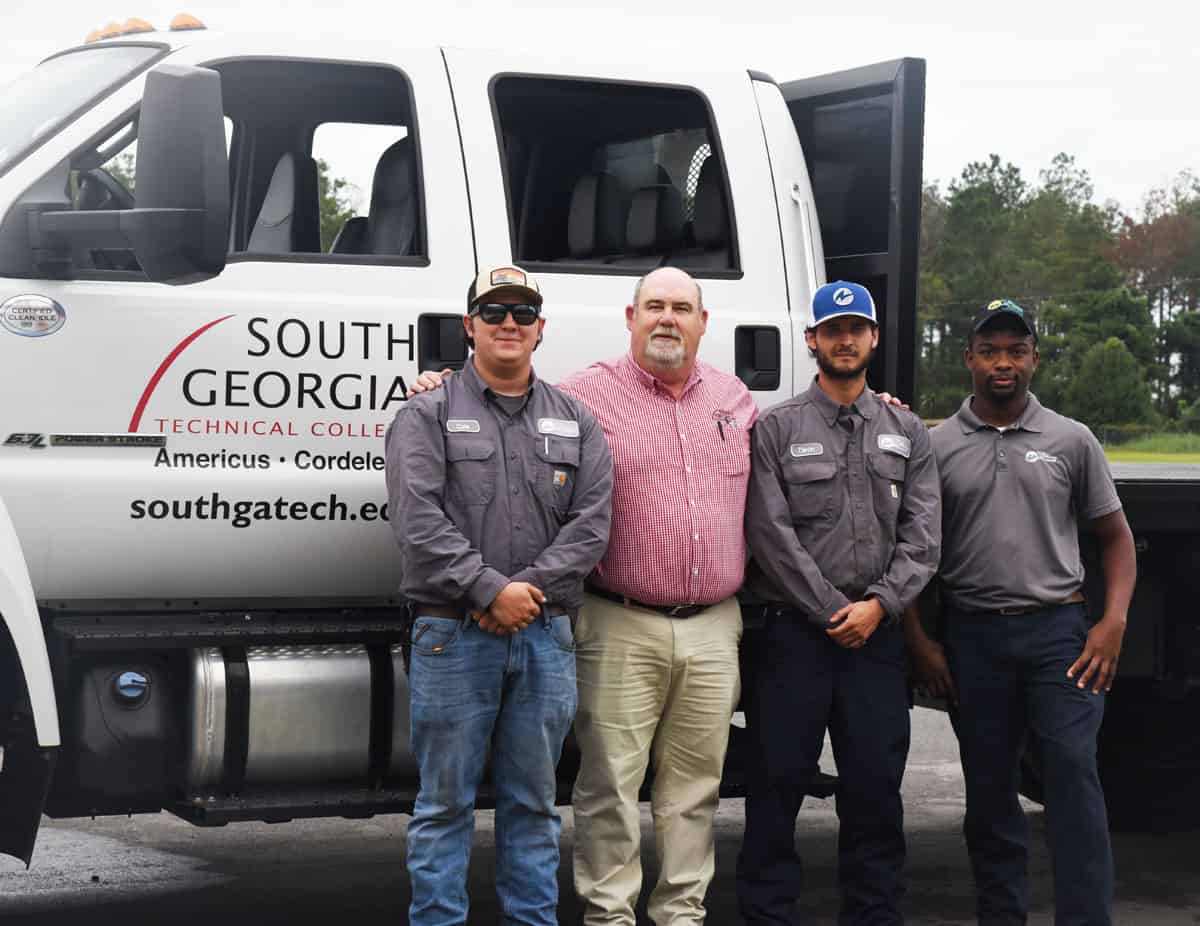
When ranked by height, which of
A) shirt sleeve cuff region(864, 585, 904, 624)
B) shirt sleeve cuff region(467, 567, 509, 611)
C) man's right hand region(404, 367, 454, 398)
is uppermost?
man's right hand region(404, 367, 454, 398)

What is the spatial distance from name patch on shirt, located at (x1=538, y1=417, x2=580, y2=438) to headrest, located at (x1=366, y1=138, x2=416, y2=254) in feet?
2.22

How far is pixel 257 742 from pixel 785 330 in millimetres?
1843

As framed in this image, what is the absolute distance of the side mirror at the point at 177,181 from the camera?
4273 mm

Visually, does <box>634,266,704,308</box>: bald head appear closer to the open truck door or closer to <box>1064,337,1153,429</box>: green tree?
the open truck door

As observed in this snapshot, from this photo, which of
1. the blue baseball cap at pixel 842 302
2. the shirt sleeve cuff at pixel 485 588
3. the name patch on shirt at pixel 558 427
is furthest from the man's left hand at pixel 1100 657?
the shirt sleeve cuff at pixel 485 588

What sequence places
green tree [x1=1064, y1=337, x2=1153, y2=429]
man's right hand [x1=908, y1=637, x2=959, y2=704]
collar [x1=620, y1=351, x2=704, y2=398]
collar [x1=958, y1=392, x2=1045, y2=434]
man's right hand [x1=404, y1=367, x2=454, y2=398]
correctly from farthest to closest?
green tree [x1=1064, y1=337, x2=1153, y2=429] < man's right hand [x1=908, y1=637, x2=959, y2=704] < collar [x1=958, y1=392, x2=1045, y2=434] < collar [x1=620, y1=351, x2=704, y2=398] < man's right hand [x1=404, y1=367, x2=454, y2=398]

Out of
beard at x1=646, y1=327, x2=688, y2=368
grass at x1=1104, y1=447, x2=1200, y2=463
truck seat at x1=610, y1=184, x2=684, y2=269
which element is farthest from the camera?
grass at x1=1104, y1=447, x2=1200, y2=463

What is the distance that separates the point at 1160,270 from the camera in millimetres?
66188

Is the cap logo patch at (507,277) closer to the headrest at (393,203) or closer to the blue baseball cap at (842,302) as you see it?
the headrest at (393,203)

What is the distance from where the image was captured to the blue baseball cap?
16.6ft

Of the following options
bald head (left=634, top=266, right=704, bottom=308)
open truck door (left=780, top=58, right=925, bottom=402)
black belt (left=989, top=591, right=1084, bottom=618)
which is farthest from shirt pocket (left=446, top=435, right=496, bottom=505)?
black belt (left=989, top=591, right=1084, bottom=618)

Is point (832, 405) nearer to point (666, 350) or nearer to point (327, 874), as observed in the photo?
point (666, 350)

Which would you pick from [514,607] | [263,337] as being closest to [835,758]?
[514,607]

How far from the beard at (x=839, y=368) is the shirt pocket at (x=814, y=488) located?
9.1 inches
